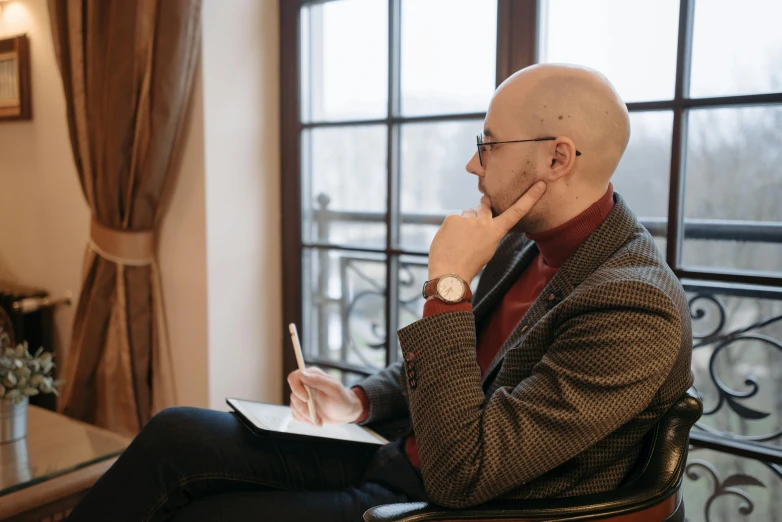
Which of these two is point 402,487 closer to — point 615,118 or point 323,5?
point 615,118

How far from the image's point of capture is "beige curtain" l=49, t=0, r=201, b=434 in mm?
2014

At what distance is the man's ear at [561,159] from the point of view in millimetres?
1111

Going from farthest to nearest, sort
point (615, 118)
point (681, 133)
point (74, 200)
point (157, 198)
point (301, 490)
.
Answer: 1. point (74, 200)
2. point (157, 198)
3. point (681, 133)
4. point (301, 490)
5. point (615, 118)

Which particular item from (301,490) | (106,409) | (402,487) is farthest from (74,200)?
(402,487)

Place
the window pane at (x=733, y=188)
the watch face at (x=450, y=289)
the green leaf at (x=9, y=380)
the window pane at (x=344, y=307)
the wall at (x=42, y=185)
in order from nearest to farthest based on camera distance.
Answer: the watch face at (x=450, y=289), the window pane at (x=733, y=188), the green leaf at (x=9, y=380), the window pane at (x=344, y=307), the wall at (x=42, y=185)

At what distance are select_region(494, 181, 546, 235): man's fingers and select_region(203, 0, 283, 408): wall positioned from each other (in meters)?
1.20

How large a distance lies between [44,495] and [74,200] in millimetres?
1281

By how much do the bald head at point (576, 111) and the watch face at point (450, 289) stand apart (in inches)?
10.8

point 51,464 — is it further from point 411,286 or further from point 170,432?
point 411,286

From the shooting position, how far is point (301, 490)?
4.25 feet

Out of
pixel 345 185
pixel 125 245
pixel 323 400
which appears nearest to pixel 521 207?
pixel 323 400

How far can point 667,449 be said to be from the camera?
1.02m

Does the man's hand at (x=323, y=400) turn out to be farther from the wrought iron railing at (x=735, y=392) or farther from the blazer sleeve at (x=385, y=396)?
the wrought iron railing at (x=735, y=392)

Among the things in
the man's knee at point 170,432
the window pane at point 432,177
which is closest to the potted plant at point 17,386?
the man's knee at point 170,432
